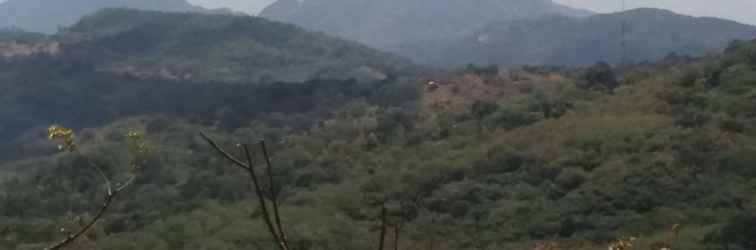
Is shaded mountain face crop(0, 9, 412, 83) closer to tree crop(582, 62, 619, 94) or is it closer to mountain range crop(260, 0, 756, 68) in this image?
tree crop(582, 62, 619, 94)

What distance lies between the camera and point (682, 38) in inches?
4203

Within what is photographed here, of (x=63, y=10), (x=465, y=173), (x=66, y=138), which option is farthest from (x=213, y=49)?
(x=63, y=10)

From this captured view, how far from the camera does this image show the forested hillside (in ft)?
63.7

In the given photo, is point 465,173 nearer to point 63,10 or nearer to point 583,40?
point 583,40

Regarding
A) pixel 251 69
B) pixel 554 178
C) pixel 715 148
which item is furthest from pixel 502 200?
pixel 251 69

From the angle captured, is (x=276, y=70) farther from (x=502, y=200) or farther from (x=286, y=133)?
(x=502, y=200)

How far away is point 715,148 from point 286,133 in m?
17.3

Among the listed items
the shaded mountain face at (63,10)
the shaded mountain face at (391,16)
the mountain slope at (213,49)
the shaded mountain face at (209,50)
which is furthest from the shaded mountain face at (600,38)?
the shaded mountain face at (63,10)

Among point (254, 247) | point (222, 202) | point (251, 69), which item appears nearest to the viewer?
point (254, 247)

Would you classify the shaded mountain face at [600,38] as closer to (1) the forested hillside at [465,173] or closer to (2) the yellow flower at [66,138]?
(1) the forested hillside at [465,173]

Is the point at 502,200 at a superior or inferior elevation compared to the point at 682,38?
superior

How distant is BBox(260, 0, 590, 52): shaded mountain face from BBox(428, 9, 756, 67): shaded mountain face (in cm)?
5657

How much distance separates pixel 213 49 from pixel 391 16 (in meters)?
128

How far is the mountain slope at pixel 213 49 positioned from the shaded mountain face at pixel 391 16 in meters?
97.8
